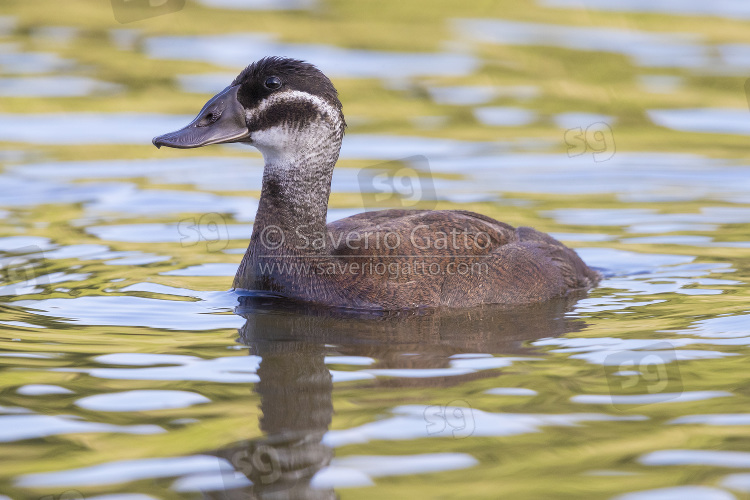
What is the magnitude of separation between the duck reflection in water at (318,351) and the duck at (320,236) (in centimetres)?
16

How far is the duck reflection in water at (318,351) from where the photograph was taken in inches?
227

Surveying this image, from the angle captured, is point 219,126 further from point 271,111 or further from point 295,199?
point 295,199

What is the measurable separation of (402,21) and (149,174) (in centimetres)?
843

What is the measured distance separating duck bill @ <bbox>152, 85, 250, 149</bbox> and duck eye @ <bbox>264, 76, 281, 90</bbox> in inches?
10.1

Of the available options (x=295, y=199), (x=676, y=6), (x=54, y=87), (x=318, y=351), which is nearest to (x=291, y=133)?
(x=295, y=199)

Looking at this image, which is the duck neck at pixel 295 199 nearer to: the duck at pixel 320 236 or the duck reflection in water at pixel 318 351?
the duck at pixel 320 236

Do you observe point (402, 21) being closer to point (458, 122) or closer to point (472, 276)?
point (458, 122)

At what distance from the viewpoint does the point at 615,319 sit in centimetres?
877

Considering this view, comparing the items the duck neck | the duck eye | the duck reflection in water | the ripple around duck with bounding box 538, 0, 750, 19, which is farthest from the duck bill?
the ripple around duck with bounding box 538, 0, 750, 19

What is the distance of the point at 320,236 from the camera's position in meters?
9.16

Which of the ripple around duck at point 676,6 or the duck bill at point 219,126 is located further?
the ripple around duck at point 676,6

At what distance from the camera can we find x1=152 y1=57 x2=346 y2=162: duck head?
29.1ft

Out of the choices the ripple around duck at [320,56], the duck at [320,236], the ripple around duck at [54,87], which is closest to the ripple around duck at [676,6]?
the ripple around duck at [320,56]

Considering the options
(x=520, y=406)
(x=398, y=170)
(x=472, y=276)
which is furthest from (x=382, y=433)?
(x=398, y=170)
